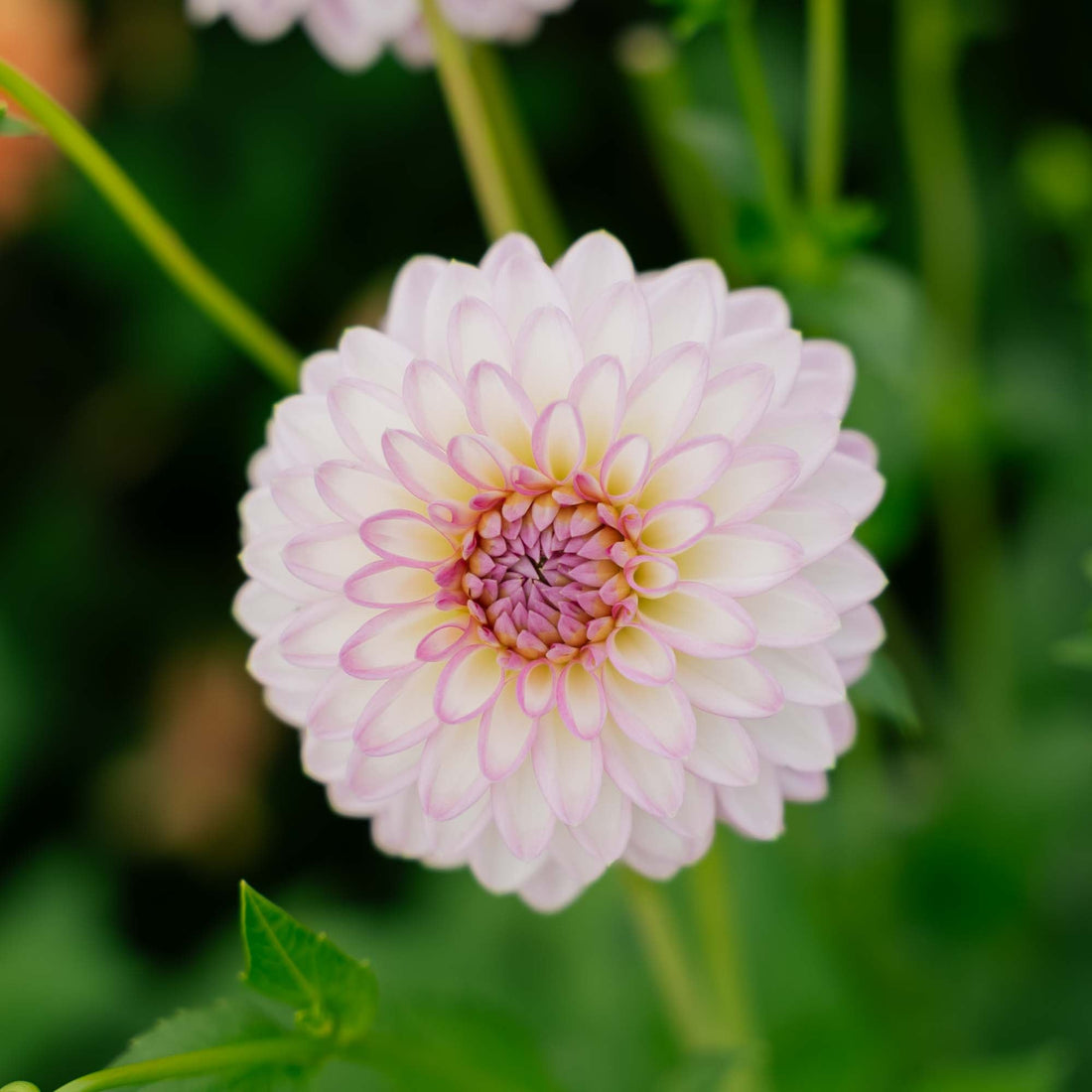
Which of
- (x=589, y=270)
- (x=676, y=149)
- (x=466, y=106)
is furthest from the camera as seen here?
Answer: (x=676, y=149)

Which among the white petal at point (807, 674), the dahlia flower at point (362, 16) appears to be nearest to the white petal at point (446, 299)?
the white petal at point (807, 674)

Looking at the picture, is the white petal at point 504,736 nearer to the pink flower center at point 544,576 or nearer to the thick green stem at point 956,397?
the pink flower center at point 544,576

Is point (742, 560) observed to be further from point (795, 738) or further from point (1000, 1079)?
point (1000, 1079)

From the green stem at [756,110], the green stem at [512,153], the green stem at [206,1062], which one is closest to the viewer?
the green stem at [206,1062]

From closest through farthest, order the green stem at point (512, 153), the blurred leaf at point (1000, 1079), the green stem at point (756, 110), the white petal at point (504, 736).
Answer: the white petal at point (504, 736) < the green stem at point (756, 110) < the blurred leaf at point (1000, 1079) < the green stem at point (512, 153)

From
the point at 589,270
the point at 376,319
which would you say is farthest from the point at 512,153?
the point at 589,270

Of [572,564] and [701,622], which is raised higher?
[572,564]
